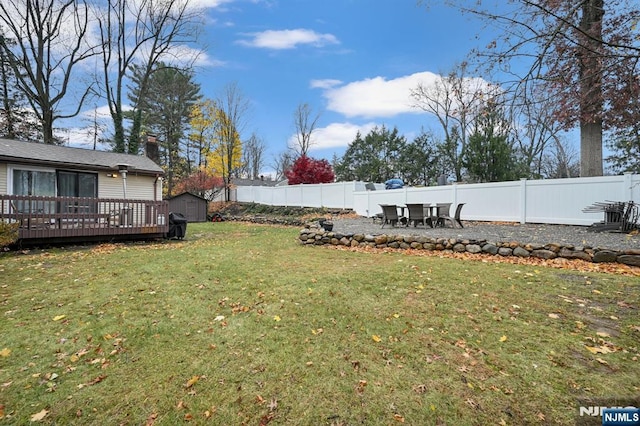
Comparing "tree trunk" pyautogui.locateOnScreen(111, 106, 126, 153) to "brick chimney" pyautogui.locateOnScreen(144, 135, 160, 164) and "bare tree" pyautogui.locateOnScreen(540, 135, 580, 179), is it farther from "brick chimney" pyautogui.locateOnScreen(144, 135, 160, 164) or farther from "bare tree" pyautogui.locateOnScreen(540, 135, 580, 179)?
"bare tree" pyautogui.locateOnScreen(540, 135, 580, 179)

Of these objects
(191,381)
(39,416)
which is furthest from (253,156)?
(39,416)

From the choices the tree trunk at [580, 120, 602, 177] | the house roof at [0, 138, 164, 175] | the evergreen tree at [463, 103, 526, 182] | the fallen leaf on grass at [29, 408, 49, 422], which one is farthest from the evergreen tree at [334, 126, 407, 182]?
the fallen leaf on grass at [29, 408, 49, 422]

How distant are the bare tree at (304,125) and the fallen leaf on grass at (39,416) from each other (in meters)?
29.8

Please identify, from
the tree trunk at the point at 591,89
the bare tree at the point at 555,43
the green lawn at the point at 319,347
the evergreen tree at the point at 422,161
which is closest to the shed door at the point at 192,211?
the green lawn at the point at 319,347

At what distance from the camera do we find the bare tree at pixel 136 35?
17.6m

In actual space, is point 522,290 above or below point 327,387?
above

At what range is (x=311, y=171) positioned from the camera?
2145 cm

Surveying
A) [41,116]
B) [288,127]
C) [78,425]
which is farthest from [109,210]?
[288,127]

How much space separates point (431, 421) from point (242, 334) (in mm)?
1939

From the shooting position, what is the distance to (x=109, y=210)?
9484mm

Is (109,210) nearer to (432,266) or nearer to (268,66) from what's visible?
(432,266)

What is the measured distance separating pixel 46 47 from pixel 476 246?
918 inches

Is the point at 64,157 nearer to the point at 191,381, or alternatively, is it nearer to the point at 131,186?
the point at 131,186

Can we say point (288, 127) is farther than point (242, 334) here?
Yes
